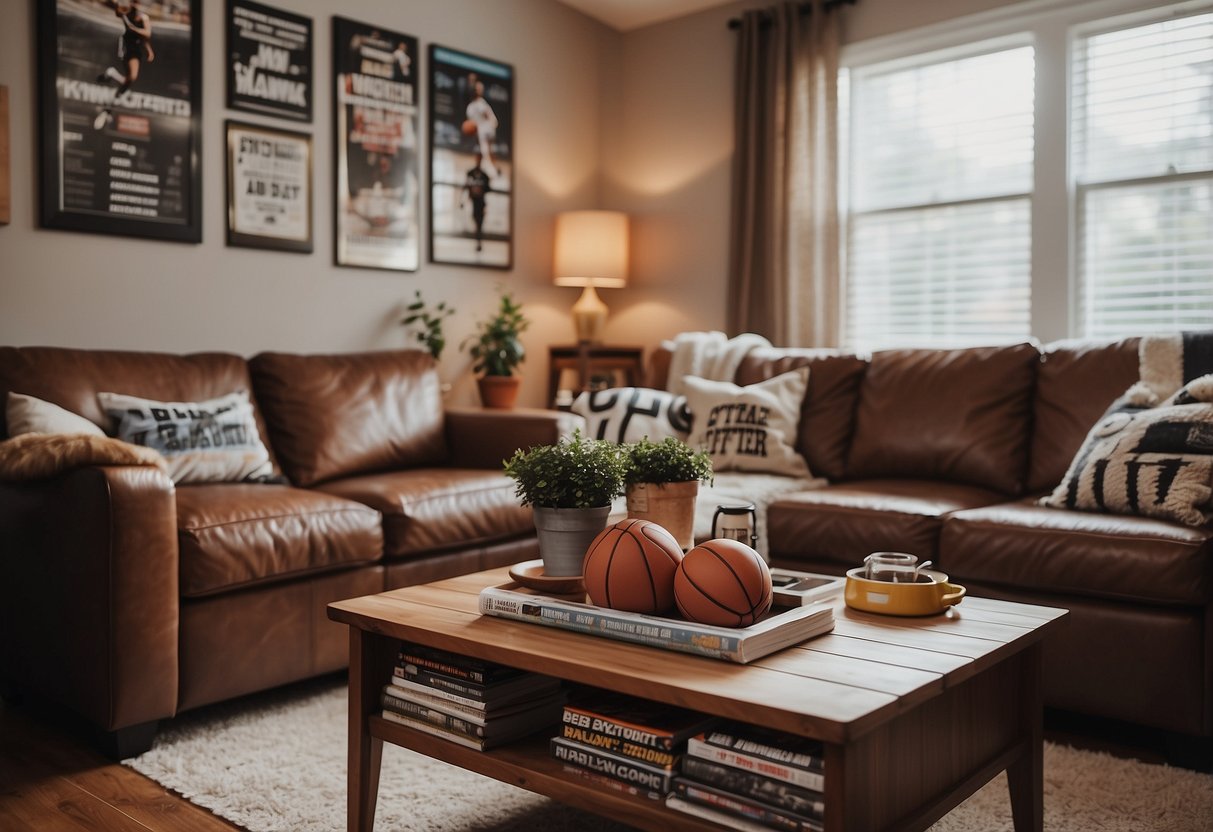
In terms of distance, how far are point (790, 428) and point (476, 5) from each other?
7.79 ft

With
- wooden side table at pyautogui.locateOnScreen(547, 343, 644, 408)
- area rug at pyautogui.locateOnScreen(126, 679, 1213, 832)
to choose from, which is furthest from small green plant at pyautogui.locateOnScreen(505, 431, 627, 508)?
wooden side table at pyautogui.locateOnScreen(547, 343, 644, 408)

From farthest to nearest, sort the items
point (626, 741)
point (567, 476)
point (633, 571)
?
1. point (567, 476)
2. point (633, 571)
3. point (626, 741)

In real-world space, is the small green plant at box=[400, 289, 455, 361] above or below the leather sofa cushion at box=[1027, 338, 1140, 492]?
above

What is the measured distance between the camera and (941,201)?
13.3 feet

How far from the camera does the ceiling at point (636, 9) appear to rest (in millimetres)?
4668

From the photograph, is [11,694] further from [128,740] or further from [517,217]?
[517,217]

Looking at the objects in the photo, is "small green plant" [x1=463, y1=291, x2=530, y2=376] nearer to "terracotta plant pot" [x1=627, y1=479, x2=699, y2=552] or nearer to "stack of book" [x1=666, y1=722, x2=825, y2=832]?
"terracotta plant pot" [x1=627, y1=479, x2=699, y2=552]

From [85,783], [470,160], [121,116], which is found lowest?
[85,783]

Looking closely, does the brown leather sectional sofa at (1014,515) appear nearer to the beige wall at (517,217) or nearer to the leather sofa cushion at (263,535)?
the beige wall at (517,217)

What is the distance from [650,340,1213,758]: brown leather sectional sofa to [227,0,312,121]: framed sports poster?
67.1 inches

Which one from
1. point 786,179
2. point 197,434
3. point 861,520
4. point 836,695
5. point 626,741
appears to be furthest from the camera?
point 786,179

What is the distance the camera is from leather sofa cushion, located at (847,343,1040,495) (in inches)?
123

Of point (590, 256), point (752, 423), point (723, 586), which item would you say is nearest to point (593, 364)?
point (590, 256)

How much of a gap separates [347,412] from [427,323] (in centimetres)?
82
